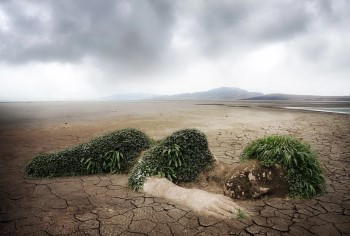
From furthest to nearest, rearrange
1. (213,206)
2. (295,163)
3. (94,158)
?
(94,158)
(295,163)
(213,206)

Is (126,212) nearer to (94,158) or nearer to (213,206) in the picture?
(213,206)

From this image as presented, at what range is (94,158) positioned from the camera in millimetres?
6367

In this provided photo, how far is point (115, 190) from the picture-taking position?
5.22 meters

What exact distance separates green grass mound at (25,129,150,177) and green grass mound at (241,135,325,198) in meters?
2.98

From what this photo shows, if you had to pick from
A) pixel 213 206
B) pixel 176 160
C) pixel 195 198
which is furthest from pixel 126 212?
pixel 176 160

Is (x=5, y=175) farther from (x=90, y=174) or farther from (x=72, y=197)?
(x=72, y=197)

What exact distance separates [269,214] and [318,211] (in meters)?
0.85

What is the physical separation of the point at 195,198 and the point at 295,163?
218cm

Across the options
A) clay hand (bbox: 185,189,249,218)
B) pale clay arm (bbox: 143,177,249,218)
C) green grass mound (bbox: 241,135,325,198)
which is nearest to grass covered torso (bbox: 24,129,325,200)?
green grass mound (bbox: 241,135,325,198)

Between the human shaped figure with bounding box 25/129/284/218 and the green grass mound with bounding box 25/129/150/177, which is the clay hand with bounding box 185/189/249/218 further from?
the green grass mound with bounding box 25/129/150/177

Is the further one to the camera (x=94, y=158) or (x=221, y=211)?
(x=94, y=158)

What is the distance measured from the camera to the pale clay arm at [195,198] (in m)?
4.10

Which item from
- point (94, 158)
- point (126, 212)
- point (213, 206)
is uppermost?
point (94, 158)

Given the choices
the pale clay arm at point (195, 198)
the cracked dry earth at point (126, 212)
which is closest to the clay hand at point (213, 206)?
the pale clay arm at point (195, 198)
